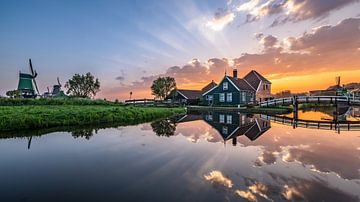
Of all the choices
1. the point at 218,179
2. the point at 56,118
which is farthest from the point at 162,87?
the point at 218,179

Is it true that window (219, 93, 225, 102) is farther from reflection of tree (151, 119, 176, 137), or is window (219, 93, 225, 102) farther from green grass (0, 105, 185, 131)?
reflection of tree (151, 119, 176, 137)

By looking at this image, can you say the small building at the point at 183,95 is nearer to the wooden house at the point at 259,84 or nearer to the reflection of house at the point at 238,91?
the reflection of house at the point at 238,91

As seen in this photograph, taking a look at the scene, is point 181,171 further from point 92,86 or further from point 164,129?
point 92,86

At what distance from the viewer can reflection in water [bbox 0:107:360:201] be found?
4.37 m

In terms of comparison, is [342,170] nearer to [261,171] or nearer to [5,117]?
[261,171]

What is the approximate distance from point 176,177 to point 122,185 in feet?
4.22

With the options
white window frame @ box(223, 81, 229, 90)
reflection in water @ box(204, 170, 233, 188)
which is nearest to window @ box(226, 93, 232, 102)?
white window frame @ box(223, 81, 229, 90)

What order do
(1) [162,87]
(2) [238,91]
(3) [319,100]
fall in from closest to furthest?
(3) [319,100], (2) [238,91], (1) [162,87]

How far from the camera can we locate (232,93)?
39469 millimetres

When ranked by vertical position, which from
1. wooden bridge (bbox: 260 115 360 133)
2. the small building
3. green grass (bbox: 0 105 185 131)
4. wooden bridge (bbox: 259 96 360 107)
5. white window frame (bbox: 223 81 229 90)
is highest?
white window frame (bbox: 223 81 229 90)

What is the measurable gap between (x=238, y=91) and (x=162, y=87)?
32.6m

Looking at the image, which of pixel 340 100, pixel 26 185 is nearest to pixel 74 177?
pixel 26 185

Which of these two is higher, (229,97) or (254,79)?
(254,79)

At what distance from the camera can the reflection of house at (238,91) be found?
38.9m
